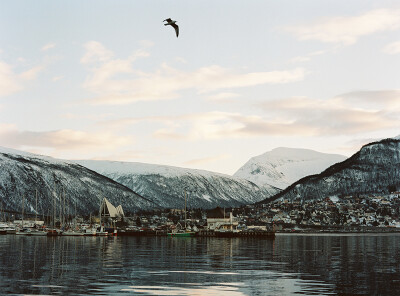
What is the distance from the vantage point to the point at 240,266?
2623 inches

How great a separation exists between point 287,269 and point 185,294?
77.2 feet

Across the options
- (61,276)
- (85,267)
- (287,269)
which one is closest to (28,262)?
(85,267)

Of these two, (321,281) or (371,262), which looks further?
(371,262)

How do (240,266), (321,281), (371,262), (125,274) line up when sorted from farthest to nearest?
(371,262), (240,266), (125,274), (321,281)

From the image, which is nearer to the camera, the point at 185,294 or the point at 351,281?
the point at 185,294

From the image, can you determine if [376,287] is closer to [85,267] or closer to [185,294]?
[185,294]

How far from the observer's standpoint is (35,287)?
45.8 m

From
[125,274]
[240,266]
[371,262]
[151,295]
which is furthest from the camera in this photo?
[371,262]

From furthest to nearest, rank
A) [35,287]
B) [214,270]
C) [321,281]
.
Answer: [214,270], [321,281], [35,287]

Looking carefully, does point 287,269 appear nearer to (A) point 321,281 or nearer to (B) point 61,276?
(A) point 321,281

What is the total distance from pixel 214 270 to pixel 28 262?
23.7 m

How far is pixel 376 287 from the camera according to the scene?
48.0 meters

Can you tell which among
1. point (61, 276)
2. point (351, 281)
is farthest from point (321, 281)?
point (61, 276)

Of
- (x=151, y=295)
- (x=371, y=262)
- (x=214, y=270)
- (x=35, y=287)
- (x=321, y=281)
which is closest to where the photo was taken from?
(x=151, y=295)
